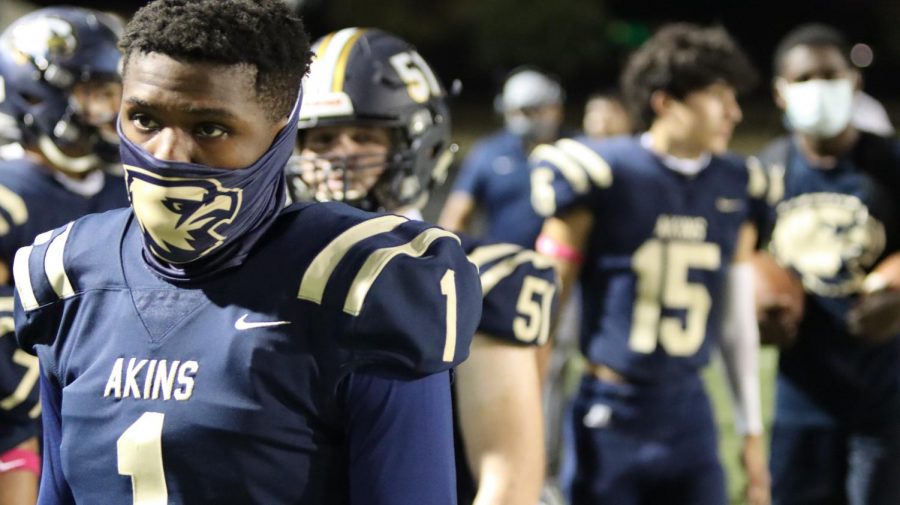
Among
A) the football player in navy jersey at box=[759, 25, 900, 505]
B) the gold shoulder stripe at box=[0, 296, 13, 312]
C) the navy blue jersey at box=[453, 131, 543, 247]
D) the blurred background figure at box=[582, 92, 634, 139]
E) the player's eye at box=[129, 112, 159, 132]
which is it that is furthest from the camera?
the blurred background figure at box=[582, 92, 634, 139]

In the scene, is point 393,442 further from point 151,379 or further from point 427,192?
point 427,192

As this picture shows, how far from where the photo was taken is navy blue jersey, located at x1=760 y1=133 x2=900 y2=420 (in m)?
4.12

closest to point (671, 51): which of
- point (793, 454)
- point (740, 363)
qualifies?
point (740, 363)

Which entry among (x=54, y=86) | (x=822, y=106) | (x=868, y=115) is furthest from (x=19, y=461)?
(x=868, y=115)

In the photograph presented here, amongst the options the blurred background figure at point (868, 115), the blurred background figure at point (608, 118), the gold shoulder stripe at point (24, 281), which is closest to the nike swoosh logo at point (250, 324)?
the gold shoulder stripe at point (24, 281)

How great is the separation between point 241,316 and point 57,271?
32 cm

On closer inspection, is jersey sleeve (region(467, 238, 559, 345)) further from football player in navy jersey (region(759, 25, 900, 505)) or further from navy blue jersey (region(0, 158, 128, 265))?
football player in navy jersey (region(759, 25, 900, 505))

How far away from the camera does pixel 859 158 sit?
4293mm

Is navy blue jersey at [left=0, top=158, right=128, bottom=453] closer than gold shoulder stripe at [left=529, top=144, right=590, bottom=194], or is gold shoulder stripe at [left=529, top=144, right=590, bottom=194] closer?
navy blue jersey at [left=0, top=158, right=128, bottom=453]

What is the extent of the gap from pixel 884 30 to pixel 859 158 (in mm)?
17298

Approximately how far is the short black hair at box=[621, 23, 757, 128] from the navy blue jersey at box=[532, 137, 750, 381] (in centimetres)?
28

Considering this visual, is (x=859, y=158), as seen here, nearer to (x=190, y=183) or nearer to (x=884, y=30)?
(x=190, y=183)

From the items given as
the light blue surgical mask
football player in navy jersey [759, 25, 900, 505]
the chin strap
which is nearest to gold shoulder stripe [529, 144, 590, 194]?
football player in navy jersey [759, 25, 900, 505]

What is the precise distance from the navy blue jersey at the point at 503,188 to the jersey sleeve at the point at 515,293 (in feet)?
13.9
